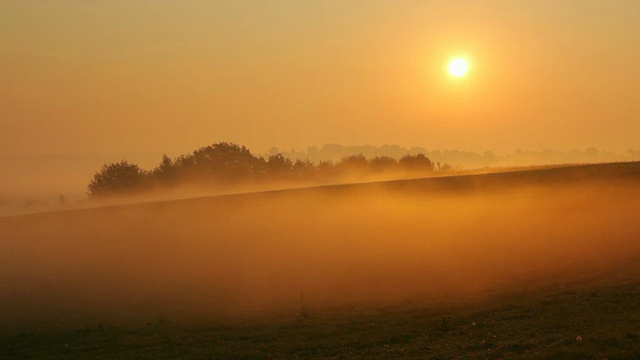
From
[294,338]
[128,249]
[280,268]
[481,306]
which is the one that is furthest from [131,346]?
[128,249]

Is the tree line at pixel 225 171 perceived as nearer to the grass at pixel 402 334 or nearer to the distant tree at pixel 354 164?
the distant tree at pixel 354 164

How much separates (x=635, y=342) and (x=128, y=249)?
41000 millimetres

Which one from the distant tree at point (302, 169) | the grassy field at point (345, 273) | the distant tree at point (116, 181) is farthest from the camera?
the distant tree at point (302, 169)

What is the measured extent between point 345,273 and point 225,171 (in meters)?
82.0

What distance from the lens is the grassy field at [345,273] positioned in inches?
718

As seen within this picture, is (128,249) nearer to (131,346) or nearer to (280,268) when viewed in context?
(280,268)

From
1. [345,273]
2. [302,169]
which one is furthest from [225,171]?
[345,273]

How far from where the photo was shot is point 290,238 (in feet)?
147

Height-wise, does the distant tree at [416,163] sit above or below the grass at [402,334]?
above

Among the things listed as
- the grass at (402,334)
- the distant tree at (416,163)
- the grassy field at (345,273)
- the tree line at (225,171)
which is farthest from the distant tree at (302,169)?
the grass at (402,334)

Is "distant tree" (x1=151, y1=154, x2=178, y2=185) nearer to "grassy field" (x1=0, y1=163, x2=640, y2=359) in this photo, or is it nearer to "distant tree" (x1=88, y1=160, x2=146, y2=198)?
"distant tree" (x1=88, y1=160, x2=146, y2=198)

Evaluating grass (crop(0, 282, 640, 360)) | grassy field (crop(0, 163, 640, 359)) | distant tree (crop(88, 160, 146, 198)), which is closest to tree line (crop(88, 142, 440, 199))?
distant tree (crop(88, 160, 146, 198))

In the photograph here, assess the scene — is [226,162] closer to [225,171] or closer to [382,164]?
[225,171]

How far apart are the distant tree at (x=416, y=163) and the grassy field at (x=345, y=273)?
187ft
